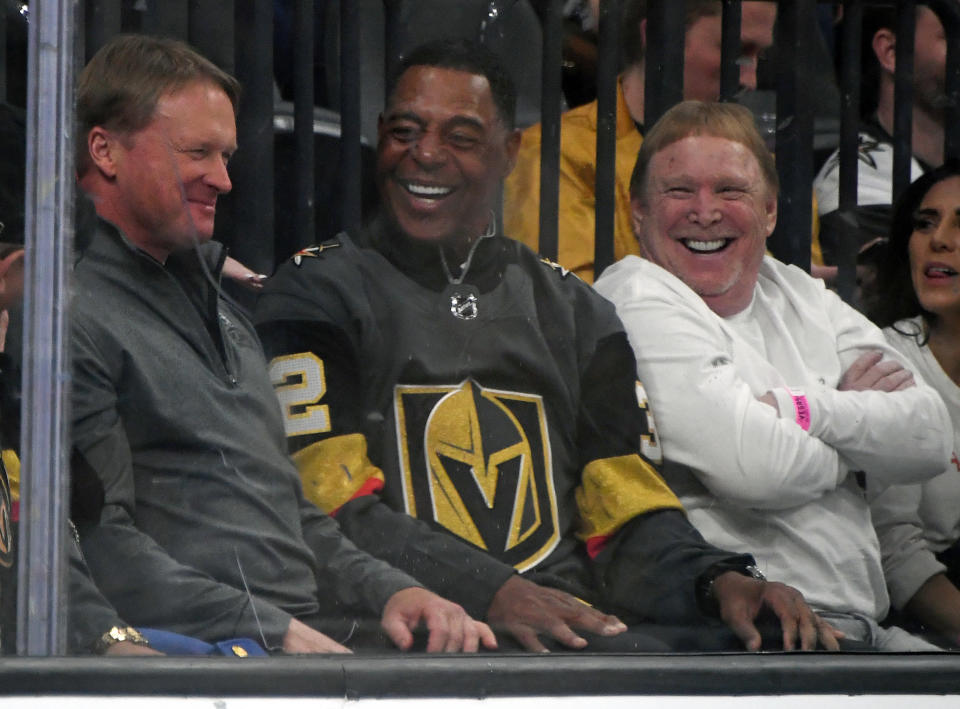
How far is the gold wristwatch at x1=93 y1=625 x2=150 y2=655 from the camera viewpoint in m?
1.98

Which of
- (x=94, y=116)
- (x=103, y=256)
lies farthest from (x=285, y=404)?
(x=94, y=116)

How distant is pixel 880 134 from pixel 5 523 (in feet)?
4.76

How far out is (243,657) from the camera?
6.49 feet

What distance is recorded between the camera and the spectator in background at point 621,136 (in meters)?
2.26

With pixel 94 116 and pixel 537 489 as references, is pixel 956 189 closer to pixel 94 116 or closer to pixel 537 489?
pixel 537 489

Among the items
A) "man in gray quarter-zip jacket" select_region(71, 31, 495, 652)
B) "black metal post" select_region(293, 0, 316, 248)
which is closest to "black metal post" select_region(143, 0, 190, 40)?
"man in gray quarter-zip jacket" select_region(71, 31, 495, 652)

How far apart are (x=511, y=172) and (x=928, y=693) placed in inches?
37.1

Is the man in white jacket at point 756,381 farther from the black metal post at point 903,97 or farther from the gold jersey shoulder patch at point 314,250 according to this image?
the gold jersey shoulder patch at point 314,250

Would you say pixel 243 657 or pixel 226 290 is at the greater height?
pixel 226 290

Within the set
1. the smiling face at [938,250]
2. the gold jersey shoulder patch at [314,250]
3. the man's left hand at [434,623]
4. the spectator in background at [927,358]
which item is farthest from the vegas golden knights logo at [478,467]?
the smiling face at [938,250]

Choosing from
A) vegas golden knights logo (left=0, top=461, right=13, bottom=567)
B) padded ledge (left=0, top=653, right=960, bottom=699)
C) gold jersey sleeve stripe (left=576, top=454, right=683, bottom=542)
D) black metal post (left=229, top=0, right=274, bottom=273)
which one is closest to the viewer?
padded ledge (left=0, top=653, right=960, bottom=699)

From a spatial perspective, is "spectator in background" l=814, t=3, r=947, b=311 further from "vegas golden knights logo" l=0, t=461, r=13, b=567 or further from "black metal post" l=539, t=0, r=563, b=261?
"vegas golden knights logo" l=0, t=461, r=13, b=567

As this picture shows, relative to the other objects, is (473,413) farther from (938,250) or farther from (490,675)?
(938,250)

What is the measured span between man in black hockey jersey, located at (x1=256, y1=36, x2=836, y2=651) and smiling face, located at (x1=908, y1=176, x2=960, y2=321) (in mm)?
553
